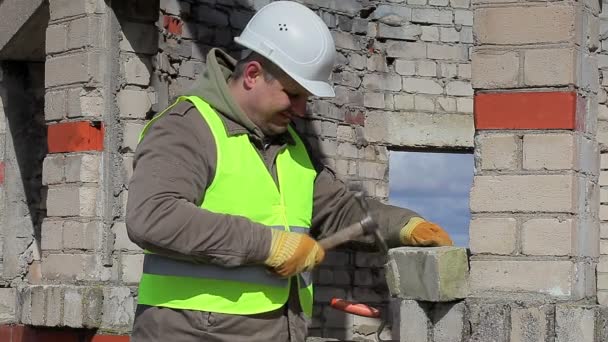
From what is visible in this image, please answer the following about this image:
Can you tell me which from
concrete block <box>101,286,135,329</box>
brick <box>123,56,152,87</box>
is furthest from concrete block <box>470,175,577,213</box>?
brick <box>123,56,152,87</box>

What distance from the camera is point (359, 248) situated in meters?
4.12

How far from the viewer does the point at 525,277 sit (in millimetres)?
4551

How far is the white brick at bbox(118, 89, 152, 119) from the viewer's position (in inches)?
246

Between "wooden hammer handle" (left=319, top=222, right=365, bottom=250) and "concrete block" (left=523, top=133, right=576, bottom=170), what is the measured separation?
119cm

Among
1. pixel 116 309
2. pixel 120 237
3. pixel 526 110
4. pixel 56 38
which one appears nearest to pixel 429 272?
pixel 526 110

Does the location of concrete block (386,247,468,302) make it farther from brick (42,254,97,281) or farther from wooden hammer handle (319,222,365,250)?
brick (42,254,97,281)

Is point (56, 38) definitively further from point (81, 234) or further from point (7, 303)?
point (7, 303)

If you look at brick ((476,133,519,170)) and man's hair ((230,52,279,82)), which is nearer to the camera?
man's hair ((230,52,279,82))

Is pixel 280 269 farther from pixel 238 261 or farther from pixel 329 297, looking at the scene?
pixel 329 297

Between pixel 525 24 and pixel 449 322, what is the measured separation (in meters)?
1.26

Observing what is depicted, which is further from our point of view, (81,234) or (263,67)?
(81,234)

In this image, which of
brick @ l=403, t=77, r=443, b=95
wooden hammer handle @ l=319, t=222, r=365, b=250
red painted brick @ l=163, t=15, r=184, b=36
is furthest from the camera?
brick @ l=403, t=77, r=443, b=95

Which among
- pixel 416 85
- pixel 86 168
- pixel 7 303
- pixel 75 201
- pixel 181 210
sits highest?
pixel 416 85

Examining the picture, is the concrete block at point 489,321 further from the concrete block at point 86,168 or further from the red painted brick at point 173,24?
the red painted brick at point 173,24
